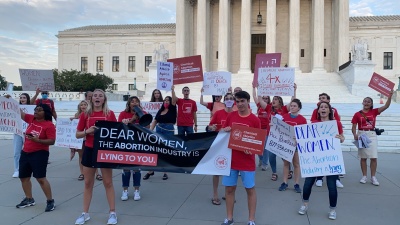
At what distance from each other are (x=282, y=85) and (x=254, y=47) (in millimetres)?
37008

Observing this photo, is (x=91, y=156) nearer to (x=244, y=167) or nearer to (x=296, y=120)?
(x=244, y=167)

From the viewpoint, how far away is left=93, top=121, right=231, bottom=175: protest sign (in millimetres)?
5211

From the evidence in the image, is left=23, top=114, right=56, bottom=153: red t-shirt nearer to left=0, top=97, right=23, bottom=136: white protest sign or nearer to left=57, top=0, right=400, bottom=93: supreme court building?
left=0, top=97, right=23, bottom=136: white protest sign

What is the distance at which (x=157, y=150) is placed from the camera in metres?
5.51

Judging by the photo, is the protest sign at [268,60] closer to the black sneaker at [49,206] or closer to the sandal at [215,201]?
the sandal at [215,201]

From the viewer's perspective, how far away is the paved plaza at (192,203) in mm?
5449

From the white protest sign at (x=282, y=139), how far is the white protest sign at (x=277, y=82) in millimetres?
2269

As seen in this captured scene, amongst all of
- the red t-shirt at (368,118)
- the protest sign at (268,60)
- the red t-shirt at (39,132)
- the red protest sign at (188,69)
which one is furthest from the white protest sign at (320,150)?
the red protest sign at (188,69)

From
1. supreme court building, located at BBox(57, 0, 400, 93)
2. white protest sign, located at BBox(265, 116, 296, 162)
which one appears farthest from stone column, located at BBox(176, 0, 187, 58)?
white protest sign, located at BBox(265, 116, 296, 162)

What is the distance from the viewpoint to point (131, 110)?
654cm

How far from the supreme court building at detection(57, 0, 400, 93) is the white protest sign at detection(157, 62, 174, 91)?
27699 millimetres

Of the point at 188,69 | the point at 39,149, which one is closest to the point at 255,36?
the point at 188,69

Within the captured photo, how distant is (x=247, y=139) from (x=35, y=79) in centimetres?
696

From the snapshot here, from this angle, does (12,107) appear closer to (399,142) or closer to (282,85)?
(282,85)
